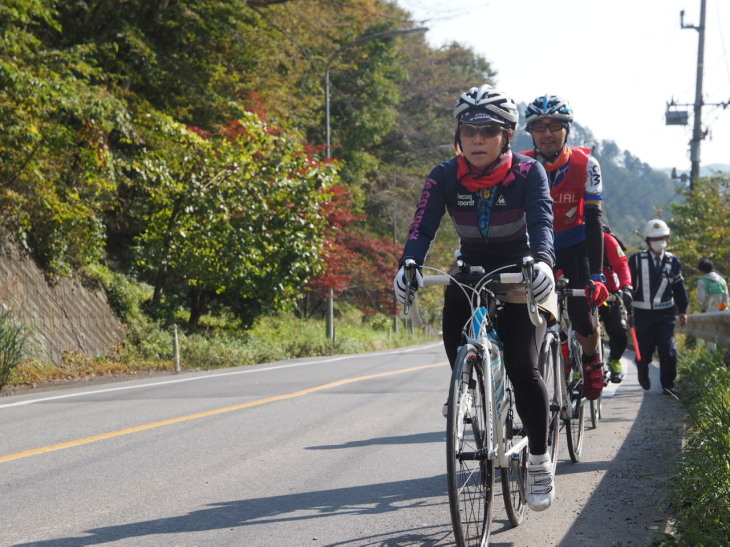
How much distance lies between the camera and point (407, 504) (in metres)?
5.22

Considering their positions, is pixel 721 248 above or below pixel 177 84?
below

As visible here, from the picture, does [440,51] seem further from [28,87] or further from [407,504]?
[407,504]

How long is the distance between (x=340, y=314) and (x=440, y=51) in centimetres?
2130

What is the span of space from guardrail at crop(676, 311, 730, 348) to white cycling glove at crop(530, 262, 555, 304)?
6.01 meters

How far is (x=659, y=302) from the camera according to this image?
36.0 ft

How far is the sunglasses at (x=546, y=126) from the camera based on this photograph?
6.53 m

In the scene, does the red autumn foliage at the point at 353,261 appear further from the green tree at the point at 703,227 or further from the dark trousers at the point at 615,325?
the dark trousers at the point at 615,325

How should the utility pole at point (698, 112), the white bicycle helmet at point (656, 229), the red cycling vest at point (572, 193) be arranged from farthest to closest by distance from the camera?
1. the utility pole at point (698, 112)
2. the white bicycle helmet at point (656, 229)
3. the red cycling vest at point (572, 193)

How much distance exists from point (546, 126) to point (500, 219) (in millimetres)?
2053

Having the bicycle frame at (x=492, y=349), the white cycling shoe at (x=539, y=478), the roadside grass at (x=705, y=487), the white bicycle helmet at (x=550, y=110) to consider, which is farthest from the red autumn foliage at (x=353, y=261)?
the bicycle frame at (x=492, y=349)

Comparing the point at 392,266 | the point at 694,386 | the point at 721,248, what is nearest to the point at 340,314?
the point at 392,266

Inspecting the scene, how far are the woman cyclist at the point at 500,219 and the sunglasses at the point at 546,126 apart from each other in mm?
1803

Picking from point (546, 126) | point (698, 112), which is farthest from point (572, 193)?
point (698, 112)

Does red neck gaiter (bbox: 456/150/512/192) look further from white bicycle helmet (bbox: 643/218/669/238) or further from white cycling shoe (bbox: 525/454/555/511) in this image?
white bicycle helmet (bbox: 643/218/669/238)
